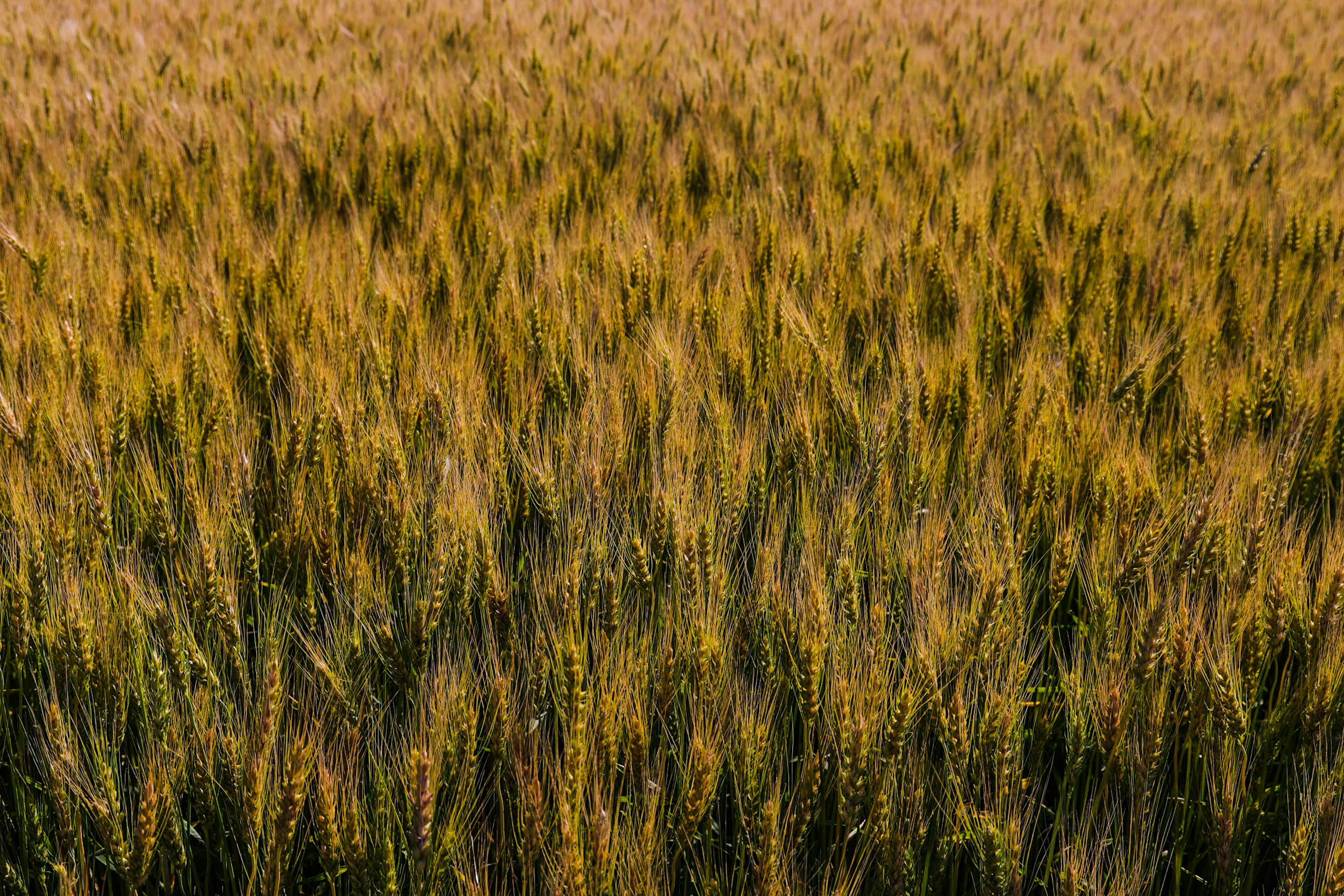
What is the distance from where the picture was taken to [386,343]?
1.88 m

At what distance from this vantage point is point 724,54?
4.63 m

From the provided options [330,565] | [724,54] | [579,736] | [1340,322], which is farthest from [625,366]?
[724,54]

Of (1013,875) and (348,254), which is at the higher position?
(348,254)

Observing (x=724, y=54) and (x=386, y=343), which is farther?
(x=724, y=54)

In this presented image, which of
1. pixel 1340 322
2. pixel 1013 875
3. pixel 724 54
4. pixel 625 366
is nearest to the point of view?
pixel 1013 875

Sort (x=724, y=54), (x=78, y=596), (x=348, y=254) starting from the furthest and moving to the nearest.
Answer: (x=724, y=54) < (x=348, y=254) < (x=78, y=596)

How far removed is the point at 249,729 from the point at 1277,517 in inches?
58.2

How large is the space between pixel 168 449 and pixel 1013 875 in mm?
1490

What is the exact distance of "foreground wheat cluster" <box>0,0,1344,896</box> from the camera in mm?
1021

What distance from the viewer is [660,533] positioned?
1342 millimetres

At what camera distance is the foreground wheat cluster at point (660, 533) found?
1021mm

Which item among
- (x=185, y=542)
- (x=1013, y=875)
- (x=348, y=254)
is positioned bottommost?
(x=1013, y=875)

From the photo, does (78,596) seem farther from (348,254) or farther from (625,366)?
(348,254)

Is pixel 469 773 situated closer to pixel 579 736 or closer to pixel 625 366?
pixel 579 736
